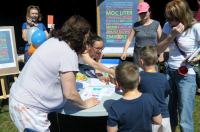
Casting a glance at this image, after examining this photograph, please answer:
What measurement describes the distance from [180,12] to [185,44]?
340 millimetres

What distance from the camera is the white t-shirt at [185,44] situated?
126 inches

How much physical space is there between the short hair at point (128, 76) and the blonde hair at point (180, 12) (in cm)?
78

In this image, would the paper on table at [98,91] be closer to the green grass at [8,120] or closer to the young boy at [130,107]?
the young boy at [130,107]

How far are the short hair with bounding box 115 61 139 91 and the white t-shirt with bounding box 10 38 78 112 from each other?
0.35 metres

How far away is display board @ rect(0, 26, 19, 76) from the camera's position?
5.31 m

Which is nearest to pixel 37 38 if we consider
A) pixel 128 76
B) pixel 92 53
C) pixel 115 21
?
pixel 92 53

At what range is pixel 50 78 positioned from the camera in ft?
9.03

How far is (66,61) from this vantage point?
8.70ft

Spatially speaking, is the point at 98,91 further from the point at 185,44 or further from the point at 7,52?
the point at 7,52

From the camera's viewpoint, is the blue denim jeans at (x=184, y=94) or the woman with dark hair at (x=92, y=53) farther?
the woman with dark hair at (x=92, y=53)

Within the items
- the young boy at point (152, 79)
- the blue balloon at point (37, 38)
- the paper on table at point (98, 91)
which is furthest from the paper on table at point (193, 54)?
the blue balloon at point (37, 38)

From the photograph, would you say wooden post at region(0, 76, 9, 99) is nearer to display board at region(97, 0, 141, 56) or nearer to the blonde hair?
display board at region(97, 0, 141, 56)

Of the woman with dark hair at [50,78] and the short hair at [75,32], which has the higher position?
the short hair at [75,32]

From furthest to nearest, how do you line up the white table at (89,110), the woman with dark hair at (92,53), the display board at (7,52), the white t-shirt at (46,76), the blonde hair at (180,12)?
the display board at (7,52) → the woman with dark hair at (92,53) → the blonde hair at (180,12) → the white table at (89,110) → the white t-shirt at (46,76)
